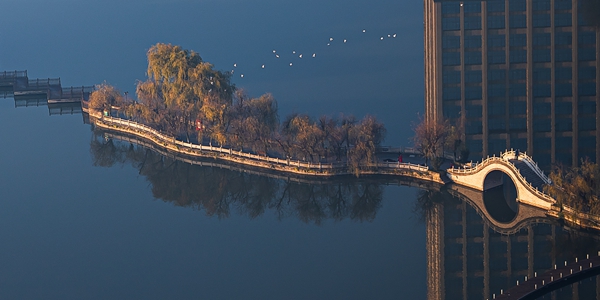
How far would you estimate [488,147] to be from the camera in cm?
8750

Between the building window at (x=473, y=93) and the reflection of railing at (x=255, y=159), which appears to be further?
the building window at (x=473, y=93)

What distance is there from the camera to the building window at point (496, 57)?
87062 mm

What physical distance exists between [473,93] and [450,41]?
14.0 ft

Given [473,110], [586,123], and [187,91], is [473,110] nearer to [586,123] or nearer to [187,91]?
[586,123]

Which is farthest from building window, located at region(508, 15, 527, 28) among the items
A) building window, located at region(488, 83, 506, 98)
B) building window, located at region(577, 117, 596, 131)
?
building window, located at region(577, 117, 596, 131)

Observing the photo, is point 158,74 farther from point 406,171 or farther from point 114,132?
point 406,171

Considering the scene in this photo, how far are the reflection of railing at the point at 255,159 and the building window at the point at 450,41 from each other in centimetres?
925

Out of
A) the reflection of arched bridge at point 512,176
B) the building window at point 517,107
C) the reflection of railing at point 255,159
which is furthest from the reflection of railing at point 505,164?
the building window at point 517,107

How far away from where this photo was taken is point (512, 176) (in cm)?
7944

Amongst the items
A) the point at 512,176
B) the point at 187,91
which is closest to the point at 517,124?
the point at 512,176

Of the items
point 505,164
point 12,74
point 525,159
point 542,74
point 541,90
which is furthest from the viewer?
point 12,74

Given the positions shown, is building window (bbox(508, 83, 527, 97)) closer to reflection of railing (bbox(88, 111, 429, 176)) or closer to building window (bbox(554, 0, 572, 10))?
building window (bbox(554, 0, 572, 10))

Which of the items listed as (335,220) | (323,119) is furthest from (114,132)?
(335,220)

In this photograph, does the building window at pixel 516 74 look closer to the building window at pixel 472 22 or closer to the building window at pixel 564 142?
the building window at pixel 472 22
